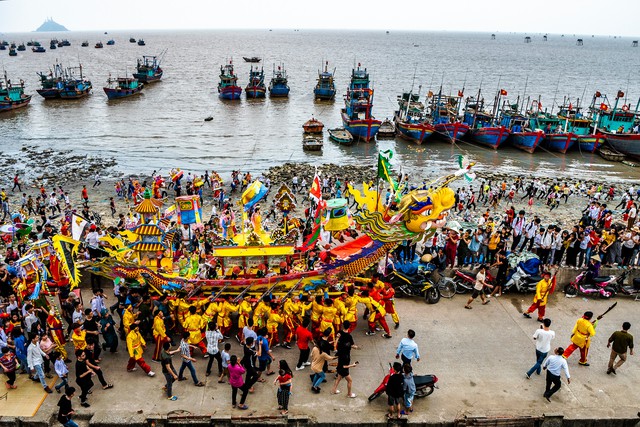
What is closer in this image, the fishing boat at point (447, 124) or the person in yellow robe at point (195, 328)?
the person in yellow robe at point (195, 328)

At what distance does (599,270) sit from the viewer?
1425 cm

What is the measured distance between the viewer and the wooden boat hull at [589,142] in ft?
136

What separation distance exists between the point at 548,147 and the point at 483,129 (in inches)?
232

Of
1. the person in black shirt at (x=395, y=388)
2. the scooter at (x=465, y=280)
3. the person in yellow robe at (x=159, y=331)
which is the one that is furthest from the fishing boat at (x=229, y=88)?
the person in black shirt at (x=395, y=388)

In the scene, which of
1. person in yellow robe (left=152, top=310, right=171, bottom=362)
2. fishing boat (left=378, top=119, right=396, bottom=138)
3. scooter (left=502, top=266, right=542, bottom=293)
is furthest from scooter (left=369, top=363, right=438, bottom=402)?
fishing boat (left=378, top=119, right=396, bottom=138)

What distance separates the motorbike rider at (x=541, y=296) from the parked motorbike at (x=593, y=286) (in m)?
1.64

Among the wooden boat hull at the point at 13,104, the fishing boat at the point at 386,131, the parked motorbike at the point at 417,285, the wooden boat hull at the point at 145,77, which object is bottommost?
the wooden boat hull at the point at 13,104

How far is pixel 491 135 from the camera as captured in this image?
42656 mm

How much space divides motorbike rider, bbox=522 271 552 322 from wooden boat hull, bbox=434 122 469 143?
108ft

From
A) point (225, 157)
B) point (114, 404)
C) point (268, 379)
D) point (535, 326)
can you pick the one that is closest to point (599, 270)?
point (535, 326)

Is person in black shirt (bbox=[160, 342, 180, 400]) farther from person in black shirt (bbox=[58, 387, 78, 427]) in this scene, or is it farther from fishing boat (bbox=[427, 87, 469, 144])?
fishing boat (bbox=[427, 87, 469, 144])

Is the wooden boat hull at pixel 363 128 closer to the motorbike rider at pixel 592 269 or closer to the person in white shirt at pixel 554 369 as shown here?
the motorbike rider at pixel 592 269

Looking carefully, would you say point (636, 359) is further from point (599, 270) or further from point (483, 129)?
point (483, 129)

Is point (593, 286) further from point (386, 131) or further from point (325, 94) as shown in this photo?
point (325, 94)
